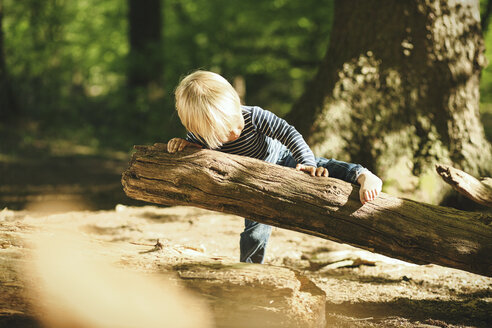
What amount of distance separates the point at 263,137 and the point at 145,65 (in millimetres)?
8328

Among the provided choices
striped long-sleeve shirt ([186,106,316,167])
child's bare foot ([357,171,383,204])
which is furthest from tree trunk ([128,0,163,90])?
child's bare foot ([357,171,383,204])

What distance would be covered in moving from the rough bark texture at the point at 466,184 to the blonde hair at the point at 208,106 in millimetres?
1324

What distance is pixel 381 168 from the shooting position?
4590mm

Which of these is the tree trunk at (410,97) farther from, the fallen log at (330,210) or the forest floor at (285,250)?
the fallen log at (330,210)

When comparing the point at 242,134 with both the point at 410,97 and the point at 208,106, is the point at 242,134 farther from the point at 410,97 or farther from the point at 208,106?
the point at 410,97

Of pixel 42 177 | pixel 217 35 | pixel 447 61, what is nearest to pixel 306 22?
pixel 217 35

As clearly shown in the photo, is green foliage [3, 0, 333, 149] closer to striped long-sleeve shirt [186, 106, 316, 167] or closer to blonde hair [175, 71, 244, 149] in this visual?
striped long-sleeve shirt [186, 106, 316, 167]

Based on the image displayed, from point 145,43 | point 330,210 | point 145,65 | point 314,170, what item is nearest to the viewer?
point 330,210

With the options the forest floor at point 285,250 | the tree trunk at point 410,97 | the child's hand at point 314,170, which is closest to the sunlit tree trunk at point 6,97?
the forest floor at point 285,250

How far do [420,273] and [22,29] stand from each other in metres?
13.8

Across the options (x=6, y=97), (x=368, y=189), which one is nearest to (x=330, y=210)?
(x=368, y=189)

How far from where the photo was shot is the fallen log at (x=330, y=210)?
97.0 inches

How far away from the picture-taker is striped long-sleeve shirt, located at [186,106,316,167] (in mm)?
2818

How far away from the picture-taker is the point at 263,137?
3.06 m
